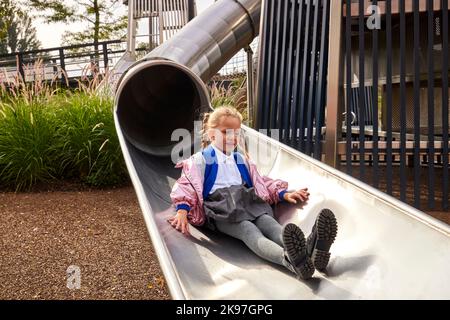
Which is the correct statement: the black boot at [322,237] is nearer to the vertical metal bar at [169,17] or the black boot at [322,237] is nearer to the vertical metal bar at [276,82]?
the vertical metal bar at [276,82]

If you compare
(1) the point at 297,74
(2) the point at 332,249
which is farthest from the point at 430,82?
(2) the point at 332,249

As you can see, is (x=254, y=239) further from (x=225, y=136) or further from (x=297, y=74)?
(x=297, y=74)

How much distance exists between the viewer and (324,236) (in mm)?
2295

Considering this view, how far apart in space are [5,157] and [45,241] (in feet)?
7.76

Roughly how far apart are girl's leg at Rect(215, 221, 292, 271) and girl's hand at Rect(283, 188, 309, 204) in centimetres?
37

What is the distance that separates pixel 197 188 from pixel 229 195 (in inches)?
8.2

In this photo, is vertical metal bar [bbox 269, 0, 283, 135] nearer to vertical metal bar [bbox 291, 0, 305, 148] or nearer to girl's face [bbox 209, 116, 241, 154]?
vertical metal bar [bbox 291, 0, 305, 148]

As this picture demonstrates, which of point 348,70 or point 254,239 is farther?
point 348,70

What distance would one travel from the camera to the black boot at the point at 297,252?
2295 millimetres

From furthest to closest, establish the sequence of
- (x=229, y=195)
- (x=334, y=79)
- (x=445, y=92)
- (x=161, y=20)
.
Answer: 1. (x=161, y=20)
2. (x=334, y=79)
3. (x=445, y=92)
4. (x=229, y=195)

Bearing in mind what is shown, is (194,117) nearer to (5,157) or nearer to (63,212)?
(63,212)

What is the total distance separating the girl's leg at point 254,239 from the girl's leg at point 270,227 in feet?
0.20

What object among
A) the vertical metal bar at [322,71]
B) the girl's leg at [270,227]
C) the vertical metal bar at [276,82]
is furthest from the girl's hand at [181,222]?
the vertical metal bar at [276,82]

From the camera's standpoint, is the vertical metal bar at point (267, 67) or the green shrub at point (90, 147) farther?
the green shrub at point (90, 147)
